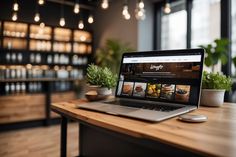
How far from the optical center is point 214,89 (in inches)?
54.2

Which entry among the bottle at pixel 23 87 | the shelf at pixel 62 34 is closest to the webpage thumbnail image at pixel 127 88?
the bottle at pixel 23 87

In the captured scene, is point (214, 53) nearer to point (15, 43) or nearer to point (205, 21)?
point (205, 21)

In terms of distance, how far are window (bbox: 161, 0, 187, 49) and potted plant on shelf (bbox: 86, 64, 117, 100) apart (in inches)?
111

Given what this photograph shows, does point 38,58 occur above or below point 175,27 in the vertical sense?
below

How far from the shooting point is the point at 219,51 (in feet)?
9.21

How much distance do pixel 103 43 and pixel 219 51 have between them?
9.97 feet

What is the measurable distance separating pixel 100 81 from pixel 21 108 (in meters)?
2.98

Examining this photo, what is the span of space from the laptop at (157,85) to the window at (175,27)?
110 inches

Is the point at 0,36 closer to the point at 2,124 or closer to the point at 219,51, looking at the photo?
the point at 2,124

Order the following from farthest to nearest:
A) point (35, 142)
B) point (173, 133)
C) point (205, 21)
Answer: point (205, 21) < point (35, 142) < point (173, 133)

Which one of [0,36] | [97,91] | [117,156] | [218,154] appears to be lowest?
[117,156]

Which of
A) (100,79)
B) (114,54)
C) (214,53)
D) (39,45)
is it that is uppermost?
(39,45)

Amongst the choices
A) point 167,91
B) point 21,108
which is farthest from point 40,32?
point 167,91

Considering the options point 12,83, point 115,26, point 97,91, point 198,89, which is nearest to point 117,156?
point 97,91
